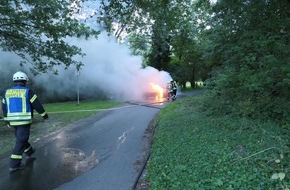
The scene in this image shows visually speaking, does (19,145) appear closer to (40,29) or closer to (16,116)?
(16,116)

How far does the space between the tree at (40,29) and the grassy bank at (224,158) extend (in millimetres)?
6040

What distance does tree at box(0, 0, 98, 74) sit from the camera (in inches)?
404

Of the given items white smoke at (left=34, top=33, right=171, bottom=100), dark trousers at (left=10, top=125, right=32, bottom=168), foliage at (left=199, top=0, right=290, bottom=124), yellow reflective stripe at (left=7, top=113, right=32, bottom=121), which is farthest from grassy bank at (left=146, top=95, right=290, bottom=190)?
white smoke at (left=34, top=33, right=171, bottom=100)

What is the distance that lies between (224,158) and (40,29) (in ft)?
28.5

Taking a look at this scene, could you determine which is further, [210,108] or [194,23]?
[194,23]

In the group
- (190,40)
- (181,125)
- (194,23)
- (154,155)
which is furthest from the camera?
(190,40)

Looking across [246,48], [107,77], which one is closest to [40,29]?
[246,48]

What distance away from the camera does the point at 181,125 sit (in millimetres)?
8898

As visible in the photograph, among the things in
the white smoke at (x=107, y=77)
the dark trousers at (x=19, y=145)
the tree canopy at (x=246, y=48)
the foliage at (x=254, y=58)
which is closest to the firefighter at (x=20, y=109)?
the dark trousers at (x=19, y=145)

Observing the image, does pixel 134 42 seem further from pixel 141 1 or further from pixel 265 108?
pixel 265 108

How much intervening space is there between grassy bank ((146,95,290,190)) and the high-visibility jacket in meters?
3.03

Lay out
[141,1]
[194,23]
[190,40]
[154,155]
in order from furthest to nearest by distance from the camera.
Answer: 1. [190,40]
2. [194,23]
3. [141,1]
4. [154,155]

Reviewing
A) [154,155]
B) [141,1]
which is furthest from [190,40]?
[154,155]

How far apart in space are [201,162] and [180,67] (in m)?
31.3
